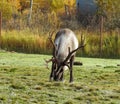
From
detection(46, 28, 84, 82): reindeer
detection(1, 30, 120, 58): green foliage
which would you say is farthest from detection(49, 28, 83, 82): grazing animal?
detection(1, 30, 120, 58): green foliage

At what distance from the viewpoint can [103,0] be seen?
52594 millimetres

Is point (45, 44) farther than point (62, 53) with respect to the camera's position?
Yes

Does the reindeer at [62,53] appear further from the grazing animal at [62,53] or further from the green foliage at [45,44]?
the green foliage at [45,44]

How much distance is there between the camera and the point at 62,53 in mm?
11672

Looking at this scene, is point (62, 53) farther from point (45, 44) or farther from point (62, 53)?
point (45, 44)

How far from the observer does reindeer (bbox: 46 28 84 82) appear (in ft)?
37.7

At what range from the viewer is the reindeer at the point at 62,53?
11484 mm

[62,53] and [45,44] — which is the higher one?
[45,44]

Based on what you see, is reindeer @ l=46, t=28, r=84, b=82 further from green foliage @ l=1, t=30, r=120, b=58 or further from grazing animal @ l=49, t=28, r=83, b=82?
green foliage @ l=1, t=30, r=120, b=58

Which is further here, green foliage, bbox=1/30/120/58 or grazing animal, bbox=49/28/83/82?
green foliage, bbox=1/30/120/58

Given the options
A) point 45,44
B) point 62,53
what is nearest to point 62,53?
point 62,53

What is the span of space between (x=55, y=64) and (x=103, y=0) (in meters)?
41.6

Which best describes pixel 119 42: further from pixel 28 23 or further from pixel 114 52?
pixel 28 23

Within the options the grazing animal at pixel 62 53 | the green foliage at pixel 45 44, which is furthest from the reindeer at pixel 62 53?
the green foliage at pixel 45 44
